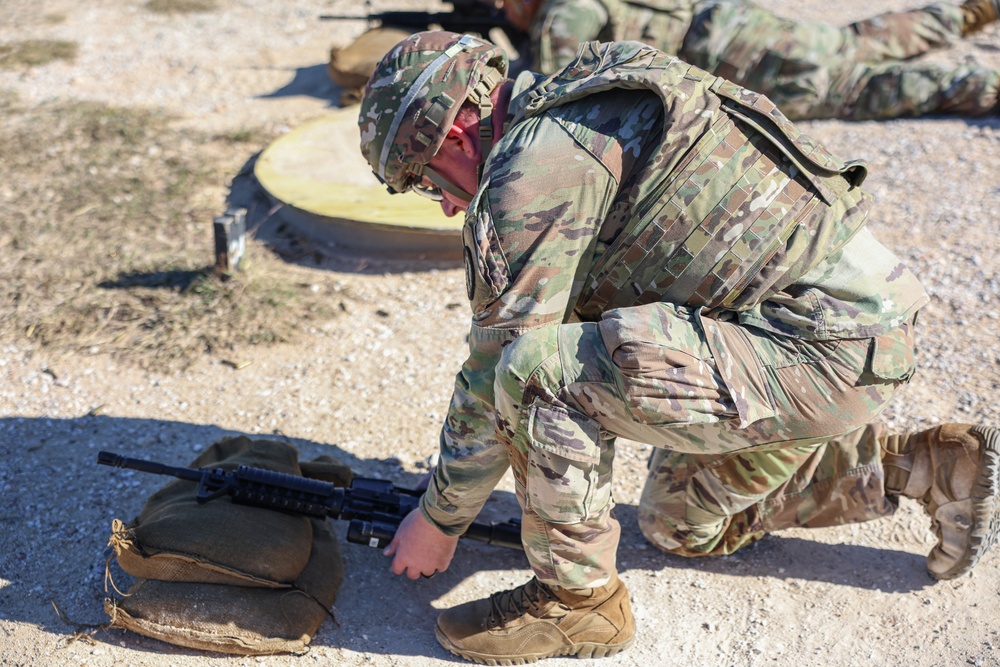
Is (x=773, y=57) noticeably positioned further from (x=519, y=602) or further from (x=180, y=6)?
(x=180, y=6)

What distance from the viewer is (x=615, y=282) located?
2.18 meters

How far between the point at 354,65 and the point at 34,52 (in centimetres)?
286

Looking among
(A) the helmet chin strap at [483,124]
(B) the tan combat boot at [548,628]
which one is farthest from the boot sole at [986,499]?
(A) the helmet chin strap at [483,124]

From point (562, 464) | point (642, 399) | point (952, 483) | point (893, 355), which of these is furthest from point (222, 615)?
point (952, 483)

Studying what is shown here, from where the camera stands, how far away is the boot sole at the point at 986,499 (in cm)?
243

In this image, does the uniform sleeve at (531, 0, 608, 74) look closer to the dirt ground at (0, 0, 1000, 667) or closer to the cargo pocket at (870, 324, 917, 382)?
the dirt ground at (0, 0, 1000, 667)

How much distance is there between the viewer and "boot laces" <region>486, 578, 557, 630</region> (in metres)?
2.44

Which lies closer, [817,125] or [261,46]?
[817,125]

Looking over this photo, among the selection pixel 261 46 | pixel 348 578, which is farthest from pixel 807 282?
pixel 261 46

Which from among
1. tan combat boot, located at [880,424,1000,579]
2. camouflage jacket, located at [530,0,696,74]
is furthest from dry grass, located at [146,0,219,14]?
tan combat boot, located at [880,424,1000,579]

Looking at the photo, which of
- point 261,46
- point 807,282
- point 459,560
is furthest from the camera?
point 261,46

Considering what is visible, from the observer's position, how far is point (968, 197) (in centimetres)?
459

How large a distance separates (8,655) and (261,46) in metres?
6.12

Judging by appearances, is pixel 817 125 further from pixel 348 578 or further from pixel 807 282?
pixel 348 578
